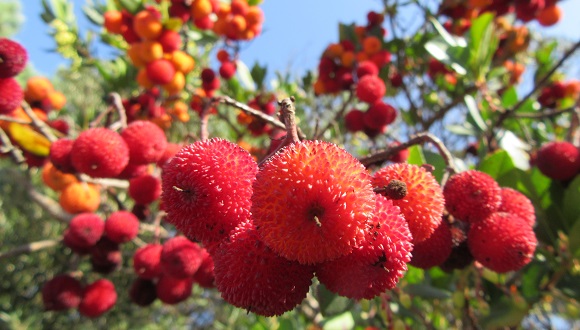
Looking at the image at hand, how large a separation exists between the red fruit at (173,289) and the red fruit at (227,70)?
4.46 feet

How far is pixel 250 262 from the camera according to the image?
0.59m

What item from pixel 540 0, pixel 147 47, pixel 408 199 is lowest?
pixel 147 47

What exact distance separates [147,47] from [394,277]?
1.79 meters

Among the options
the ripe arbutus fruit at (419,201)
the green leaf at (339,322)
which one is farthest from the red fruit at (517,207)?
the green leaf at (339,322)

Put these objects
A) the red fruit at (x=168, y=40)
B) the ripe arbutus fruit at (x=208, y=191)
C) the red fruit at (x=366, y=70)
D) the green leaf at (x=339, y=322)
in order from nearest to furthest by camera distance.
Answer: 1. the ripe arbutus fruit at (x=208, y=191)
2. the green leaf at (x=339, y=322)
3. the red fruit at (x=366, y=70)
4. the red fruit at (x=168, y=40)

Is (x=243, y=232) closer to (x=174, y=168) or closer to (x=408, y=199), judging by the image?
(x=174, y=168)

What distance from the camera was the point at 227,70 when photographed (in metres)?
2.45

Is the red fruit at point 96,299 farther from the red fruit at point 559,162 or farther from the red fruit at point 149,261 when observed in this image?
the red fruit at point 559,162

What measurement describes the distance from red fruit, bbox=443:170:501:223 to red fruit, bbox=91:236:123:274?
1209 millimetres

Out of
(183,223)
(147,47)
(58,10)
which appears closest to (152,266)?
(183,223)

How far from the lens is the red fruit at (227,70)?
2451mm

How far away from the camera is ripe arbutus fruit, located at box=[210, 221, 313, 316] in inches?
23.4

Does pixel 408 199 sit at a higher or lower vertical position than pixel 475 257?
higher

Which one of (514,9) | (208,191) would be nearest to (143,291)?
(208,191)
